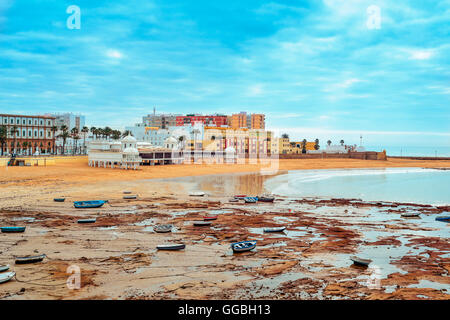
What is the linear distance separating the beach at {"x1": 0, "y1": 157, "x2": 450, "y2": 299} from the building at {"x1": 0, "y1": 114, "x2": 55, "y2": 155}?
6562 cm

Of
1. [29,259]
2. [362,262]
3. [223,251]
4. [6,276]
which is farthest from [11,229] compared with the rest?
[362,262]

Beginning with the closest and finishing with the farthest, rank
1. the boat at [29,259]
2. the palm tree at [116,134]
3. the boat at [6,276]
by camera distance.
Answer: the boat at [6,276] → the boat at [29,259] → the palm tree at [116,134]

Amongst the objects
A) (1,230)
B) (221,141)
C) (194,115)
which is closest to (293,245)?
(1,230)

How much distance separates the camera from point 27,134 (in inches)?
3570

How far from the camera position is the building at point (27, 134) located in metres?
86.8

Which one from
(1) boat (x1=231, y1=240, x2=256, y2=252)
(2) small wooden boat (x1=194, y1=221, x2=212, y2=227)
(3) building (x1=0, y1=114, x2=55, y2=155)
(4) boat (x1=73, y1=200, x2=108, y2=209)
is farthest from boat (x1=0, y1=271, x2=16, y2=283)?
(3) building (x1=0, y1=114, x2=55, y2=155)

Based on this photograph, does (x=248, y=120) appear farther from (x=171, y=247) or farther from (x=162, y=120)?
(x=171, y=247)

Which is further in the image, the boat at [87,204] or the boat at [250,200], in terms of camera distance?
the boat at [250,200]

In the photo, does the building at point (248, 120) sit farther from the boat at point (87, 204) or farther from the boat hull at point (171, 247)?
the boat hull at point (171, 247)

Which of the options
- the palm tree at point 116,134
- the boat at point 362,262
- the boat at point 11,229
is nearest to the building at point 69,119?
the palm tree at point 116,134

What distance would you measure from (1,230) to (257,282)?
Answer: 13.5 meters

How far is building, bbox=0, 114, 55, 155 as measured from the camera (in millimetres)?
86750

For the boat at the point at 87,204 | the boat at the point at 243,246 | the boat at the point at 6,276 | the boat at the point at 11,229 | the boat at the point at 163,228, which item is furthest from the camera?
the boat at the point at 87,204

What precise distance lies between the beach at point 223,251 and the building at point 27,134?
215 feet
